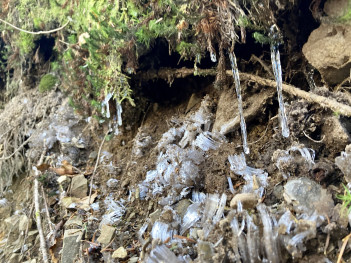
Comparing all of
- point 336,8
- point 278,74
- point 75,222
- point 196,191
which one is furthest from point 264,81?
point 75,222

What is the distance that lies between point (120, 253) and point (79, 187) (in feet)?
3.12

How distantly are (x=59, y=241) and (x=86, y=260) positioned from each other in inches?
18.8

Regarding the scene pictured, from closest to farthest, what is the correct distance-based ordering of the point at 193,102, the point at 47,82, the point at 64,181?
the point at 193,102 → the point at 64,181 → the point at 47,82

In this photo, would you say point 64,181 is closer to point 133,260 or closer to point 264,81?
point 133,260

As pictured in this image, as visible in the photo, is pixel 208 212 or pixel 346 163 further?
pixel 208 212

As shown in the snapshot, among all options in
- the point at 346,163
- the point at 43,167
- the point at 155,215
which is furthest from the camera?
the point at 43,167

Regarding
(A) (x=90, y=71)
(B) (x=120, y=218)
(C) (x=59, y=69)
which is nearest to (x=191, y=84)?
(A) (x=90, y=71)

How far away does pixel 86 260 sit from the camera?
190 centimetres

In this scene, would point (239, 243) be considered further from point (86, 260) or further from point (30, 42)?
point (30, 42)


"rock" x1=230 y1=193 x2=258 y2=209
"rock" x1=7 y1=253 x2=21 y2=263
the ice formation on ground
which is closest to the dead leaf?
"rock" x1=7 y1=253 x2=21 y2=263

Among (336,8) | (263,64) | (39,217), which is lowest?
(39,217)

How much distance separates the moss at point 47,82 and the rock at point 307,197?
313cm

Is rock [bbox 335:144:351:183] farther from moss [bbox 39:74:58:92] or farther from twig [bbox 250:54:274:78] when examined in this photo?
moss [bbox 39:74:58:92]

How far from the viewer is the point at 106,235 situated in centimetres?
194
